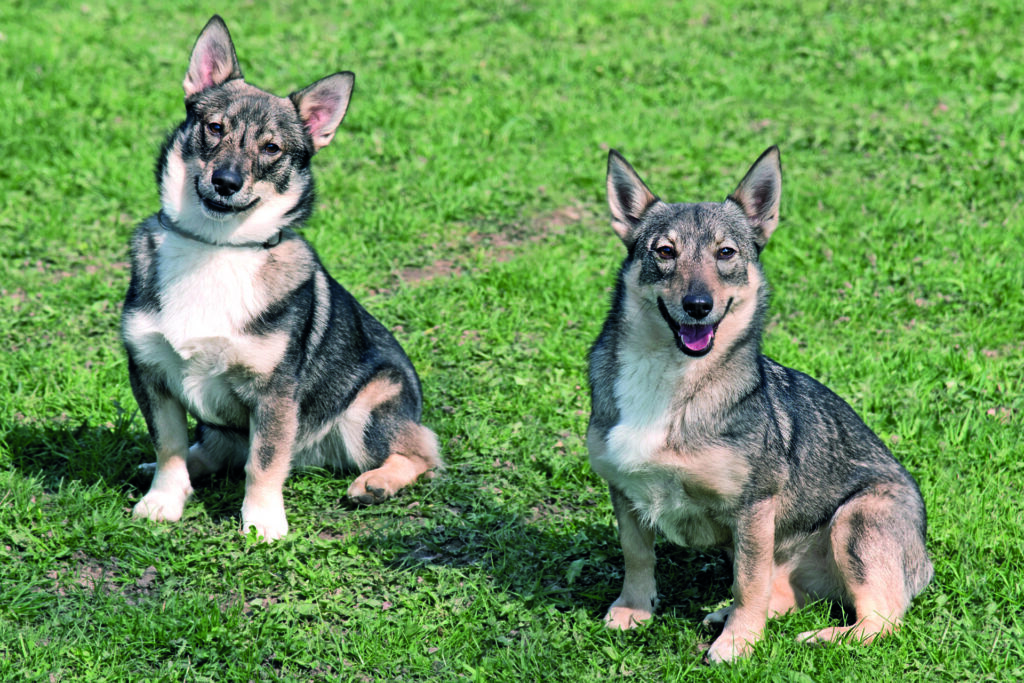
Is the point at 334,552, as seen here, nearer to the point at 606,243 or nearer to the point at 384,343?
the point at 384,343

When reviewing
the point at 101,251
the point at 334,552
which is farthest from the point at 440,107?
the point at 334,552

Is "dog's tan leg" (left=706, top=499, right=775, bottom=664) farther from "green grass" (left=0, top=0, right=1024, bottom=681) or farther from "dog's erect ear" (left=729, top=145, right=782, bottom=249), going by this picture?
"dog's erect ear" (left=729, top=145, right=782, bottom=249)

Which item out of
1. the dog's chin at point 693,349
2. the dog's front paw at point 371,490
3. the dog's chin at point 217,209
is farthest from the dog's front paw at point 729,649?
the dog's chin at point 217,209

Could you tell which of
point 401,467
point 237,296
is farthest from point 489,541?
point 237,296

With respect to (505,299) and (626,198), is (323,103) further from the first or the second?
(505,299)

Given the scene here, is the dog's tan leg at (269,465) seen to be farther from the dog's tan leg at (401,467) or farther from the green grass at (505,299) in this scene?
the dog's tan leg at (401,467)

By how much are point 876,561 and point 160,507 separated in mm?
3514

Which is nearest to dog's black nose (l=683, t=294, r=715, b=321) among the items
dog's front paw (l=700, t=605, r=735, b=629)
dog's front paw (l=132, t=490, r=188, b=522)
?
dog's front paw (l=700, t=605, r=735, b=629)

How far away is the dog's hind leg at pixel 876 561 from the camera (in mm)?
4352

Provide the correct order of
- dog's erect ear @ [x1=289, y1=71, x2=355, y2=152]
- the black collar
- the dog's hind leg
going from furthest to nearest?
dog's erect ear @ [x1=289, y1=71, x2=355, y2=152] < the black collar < the dog's hind leg

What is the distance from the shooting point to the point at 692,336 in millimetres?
4145

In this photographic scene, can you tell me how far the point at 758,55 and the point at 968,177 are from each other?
3.46 m

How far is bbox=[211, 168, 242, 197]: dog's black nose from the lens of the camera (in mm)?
4672

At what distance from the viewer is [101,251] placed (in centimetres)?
805
